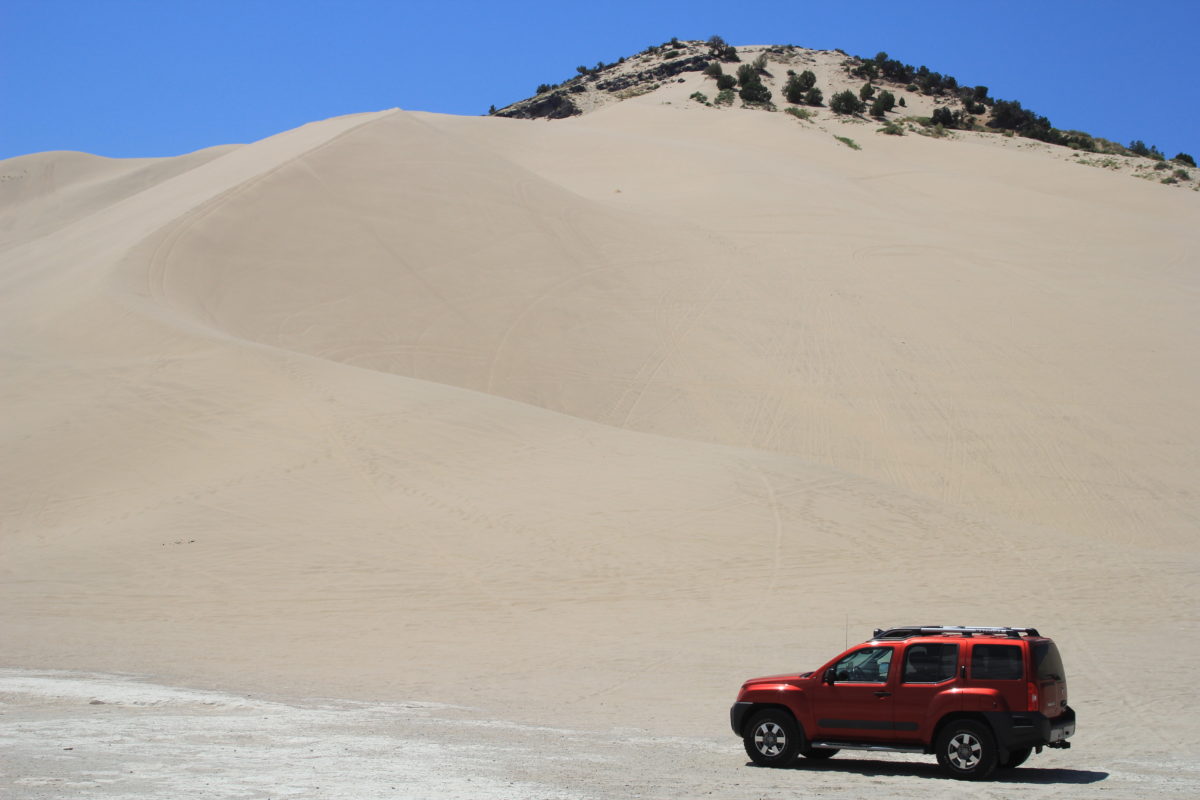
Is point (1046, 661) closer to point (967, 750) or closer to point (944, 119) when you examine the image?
point (967, 750)

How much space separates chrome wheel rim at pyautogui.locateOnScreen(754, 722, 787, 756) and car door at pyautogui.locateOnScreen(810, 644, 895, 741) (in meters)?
0.26

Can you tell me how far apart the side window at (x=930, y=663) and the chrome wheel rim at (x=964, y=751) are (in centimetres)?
46

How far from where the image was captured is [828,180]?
2020 inches

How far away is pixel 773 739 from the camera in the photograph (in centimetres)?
916

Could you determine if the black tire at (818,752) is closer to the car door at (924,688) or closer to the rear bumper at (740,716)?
the rear bumper at (740,716)

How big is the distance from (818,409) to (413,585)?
13311 mm

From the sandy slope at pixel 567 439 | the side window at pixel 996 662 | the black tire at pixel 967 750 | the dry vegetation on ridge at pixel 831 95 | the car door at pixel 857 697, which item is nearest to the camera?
the black tire at pixel 967 750

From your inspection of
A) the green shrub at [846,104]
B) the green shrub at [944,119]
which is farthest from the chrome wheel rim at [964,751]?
the green shrub at [944,119]

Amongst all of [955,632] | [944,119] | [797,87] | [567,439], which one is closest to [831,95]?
[797,87]

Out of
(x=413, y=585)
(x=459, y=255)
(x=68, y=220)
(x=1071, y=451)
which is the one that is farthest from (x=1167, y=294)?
(x=68, y=220)

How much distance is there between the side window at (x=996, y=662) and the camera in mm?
8477

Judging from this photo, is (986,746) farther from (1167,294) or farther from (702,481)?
(1167,294)

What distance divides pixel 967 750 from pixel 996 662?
2.29 feet

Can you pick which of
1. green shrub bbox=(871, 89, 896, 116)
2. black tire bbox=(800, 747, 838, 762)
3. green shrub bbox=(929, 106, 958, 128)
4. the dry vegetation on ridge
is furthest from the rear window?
green shrub bbox=(929, 106, 958, 128)
